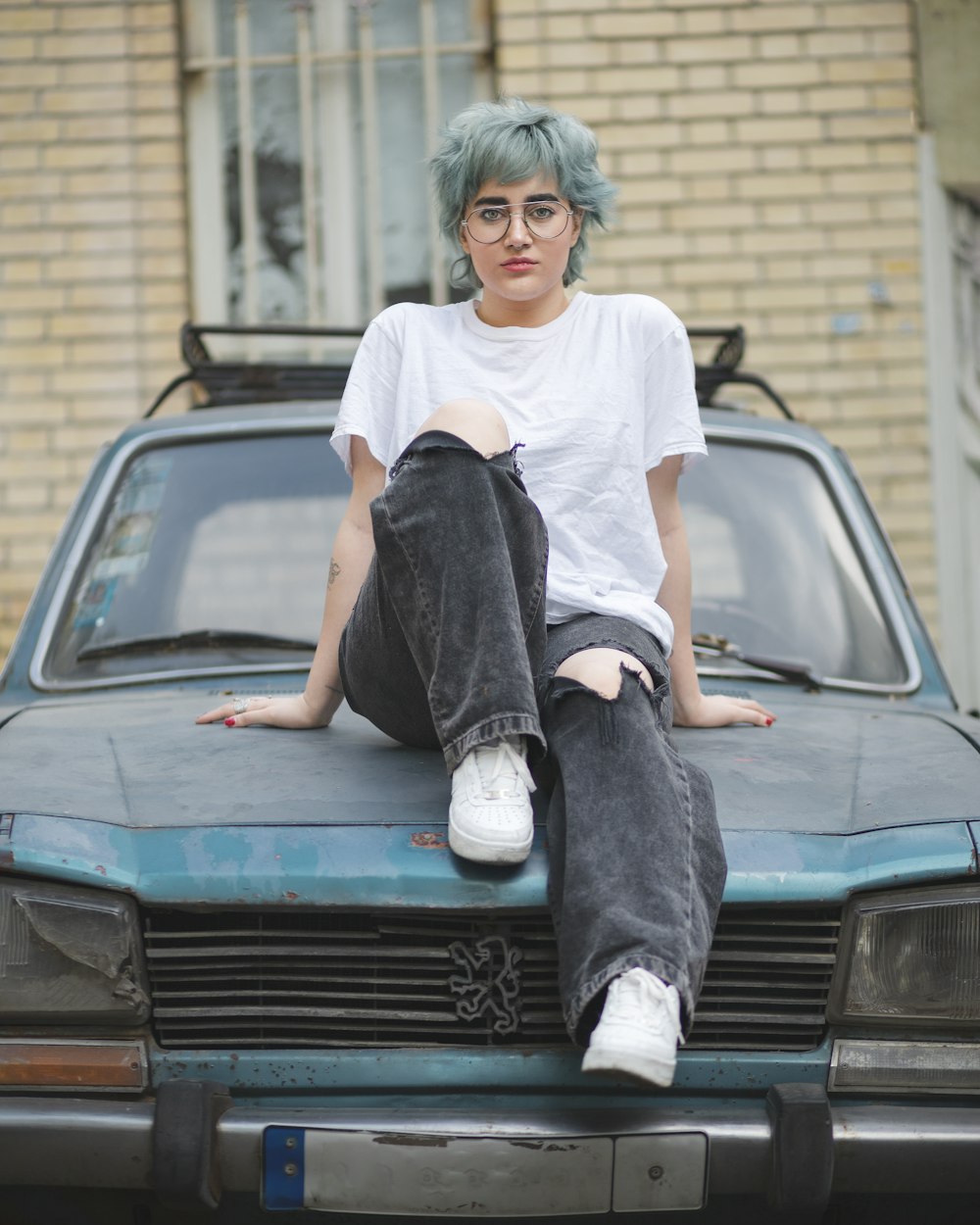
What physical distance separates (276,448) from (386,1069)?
5.97 feet

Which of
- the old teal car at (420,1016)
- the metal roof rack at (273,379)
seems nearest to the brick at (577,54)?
the metal roof rack at (273,379)

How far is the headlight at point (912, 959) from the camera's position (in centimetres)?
229

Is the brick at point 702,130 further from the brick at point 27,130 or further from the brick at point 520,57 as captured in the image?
the brick at point 27,130

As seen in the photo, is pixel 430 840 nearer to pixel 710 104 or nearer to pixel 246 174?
pixel 710 104

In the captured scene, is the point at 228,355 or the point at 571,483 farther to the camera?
the point at 228,355

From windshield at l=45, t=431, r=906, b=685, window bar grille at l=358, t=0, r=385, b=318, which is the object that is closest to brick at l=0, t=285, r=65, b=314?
window bar grille at l=358, t=0, r=385, b=318

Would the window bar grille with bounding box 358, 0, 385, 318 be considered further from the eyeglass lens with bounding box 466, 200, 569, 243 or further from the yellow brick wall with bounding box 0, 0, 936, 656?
the eyeglass lens with bounding box 466, 200, 569, 243

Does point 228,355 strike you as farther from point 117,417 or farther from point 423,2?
point 423,2

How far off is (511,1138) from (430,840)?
42 centimetres

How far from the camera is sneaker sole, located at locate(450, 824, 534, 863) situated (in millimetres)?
Answer: 2223

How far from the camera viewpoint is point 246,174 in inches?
304

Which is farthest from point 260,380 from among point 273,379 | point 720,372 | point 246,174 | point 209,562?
point 246,174

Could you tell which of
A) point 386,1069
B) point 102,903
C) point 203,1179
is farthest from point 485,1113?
point 102,903

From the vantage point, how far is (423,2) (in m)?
7.66
